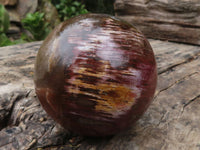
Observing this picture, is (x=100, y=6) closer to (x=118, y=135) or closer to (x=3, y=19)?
(x=3, y=19)

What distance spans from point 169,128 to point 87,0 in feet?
22.4

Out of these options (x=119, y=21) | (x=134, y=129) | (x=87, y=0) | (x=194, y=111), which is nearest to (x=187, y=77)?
(x=194, y=111)

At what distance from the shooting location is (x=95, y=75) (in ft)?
3.34

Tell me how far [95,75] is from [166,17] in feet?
9.18

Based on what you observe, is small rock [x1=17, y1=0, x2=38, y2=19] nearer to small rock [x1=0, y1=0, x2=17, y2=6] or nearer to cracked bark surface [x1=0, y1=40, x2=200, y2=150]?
small rock [x1=0, y1=0, x2=17, y2=6]

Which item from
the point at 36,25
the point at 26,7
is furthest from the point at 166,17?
the point at 26,7

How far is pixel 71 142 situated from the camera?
3.99 ft

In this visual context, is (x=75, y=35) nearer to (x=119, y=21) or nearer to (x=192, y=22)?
(x=119, y=21)

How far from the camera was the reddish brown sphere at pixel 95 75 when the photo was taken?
3.37 ft

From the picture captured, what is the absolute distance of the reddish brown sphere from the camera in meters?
1.03

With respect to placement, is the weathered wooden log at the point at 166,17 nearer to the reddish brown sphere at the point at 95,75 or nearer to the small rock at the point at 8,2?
the reddish brown sphere at the point at 95,75

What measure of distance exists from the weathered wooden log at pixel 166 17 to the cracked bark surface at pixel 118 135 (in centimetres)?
135

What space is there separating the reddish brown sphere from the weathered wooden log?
2.43 metres

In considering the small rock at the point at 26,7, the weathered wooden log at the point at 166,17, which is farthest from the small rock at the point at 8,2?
the weathered wooden log at the point at 166,17
